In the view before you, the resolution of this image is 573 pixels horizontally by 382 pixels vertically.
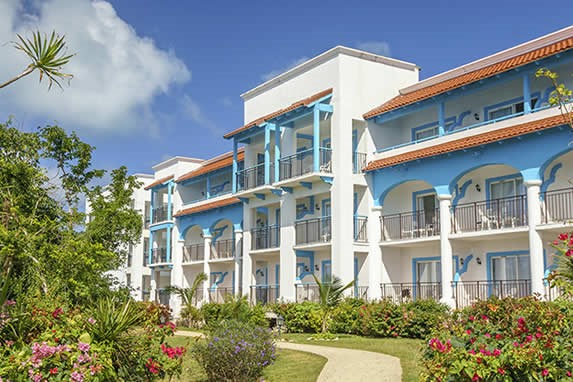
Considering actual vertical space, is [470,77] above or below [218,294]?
above

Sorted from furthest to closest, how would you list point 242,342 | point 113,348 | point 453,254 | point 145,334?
1. point 453,254
2. point 242,342
3. point 145,334
4. point 113,348

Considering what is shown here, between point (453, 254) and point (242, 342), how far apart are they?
1363 centimetres

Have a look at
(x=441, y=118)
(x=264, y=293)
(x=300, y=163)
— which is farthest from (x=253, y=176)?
(x=441, y=118)

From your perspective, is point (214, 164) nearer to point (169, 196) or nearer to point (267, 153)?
point (169, 196)

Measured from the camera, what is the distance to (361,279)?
27.4 metres

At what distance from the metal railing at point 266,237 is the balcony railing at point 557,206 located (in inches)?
519

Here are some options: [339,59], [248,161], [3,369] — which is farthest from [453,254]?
[3,369]

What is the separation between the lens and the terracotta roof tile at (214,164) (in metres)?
37.1

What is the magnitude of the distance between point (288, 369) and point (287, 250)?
1477 centimetres

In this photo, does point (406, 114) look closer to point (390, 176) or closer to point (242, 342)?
point (390, 176)

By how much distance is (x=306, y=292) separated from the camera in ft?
97.3

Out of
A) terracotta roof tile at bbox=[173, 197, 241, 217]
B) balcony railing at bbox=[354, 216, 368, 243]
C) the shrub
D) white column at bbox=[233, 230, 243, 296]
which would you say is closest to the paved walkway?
the shrub

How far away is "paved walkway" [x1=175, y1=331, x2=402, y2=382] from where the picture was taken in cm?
1349

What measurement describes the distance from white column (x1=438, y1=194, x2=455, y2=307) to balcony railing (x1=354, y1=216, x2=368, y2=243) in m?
3.83
